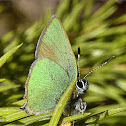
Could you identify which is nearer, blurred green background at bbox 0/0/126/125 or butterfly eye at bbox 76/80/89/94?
butterfly eye at bbox 76/80/89/94

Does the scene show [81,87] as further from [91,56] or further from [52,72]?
[91,56]

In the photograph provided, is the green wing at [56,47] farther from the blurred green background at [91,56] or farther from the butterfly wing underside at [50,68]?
the blurred green background at [91,56]

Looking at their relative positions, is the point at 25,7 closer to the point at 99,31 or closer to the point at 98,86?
the point at 99,31

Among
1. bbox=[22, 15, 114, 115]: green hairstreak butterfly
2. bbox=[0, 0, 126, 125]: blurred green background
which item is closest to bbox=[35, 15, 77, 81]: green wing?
bbox=[22, 15, 114, 115]: green hairstreak butterfly

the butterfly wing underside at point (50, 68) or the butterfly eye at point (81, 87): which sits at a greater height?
the butterfly wing underside at point (50, 68)

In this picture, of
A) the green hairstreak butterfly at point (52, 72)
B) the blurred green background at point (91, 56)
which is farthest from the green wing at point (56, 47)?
the blurred green background at point (91, 56)

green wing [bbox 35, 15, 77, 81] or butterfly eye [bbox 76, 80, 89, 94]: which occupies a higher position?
green wing [bbox 35, 15, 77, 81]

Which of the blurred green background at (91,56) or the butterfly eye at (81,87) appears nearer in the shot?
the butterfly eye at (81,87)

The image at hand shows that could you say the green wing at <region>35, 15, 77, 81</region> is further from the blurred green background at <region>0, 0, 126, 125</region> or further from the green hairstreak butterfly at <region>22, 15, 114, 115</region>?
the blurred green background at <region>0, 0, 126, 125</region>

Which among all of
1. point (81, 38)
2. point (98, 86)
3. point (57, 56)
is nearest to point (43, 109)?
point (57, 56)
